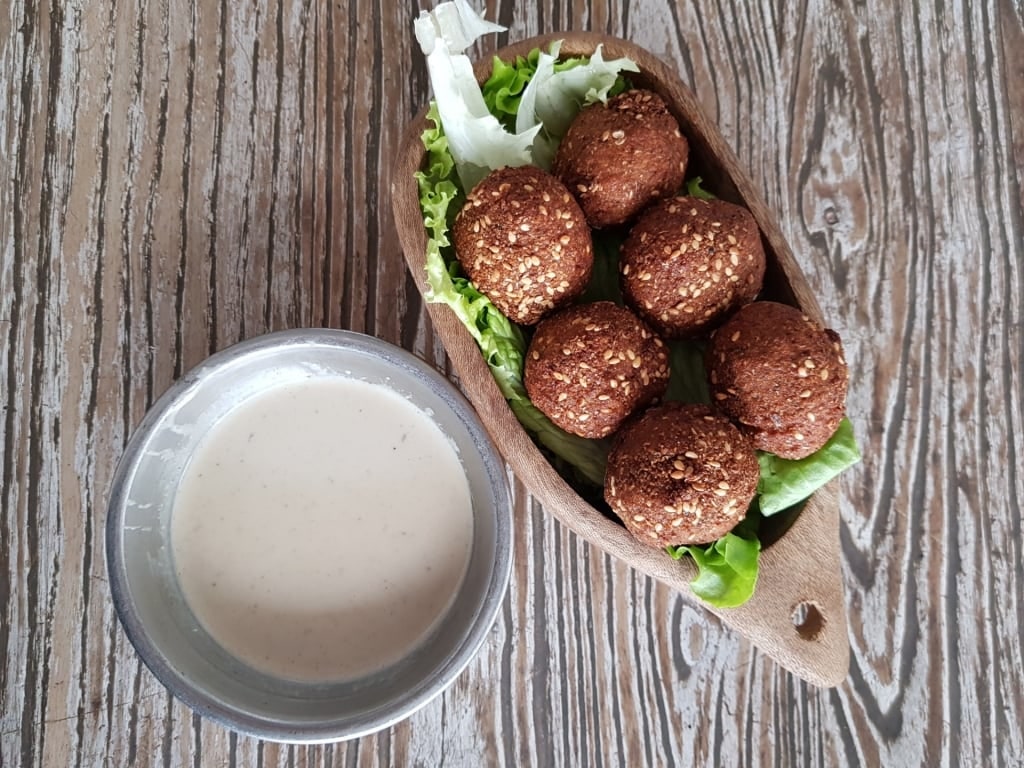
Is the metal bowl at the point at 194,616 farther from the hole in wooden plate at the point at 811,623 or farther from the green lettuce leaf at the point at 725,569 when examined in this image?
the hole in wooden plate at the point at 811,623

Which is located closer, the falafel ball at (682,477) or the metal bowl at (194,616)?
the falafel ball at (682,477)

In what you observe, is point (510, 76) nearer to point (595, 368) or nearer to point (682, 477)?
point (595, 368)

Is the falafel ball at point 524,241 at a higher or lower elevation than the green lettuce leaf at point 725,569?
higher

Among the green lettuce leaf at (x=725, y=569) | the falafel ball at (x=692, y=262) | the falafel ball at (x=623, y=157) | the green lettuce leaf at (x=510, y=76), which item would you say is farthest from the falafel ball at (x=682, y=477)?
the green lettuce leaf at (x=510, y=76)

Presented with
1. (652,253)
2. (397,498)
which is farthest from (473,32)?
(397,498)

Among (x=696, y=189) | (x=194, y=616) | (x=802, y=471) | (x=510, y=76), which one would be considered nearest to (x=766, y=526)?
(x=802, y=471)

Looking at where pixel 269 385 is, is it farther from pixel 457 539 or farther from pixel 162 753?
pixel 162 753

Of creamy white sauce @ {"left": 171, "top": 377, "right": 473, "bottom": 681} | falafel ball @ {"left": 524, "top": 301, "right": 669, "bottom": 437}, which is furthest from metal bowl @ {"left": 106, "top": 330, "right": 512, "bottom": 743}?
falafel ball @ {"left": 524, "top": 301, "right": 669, "bottom": 437}
